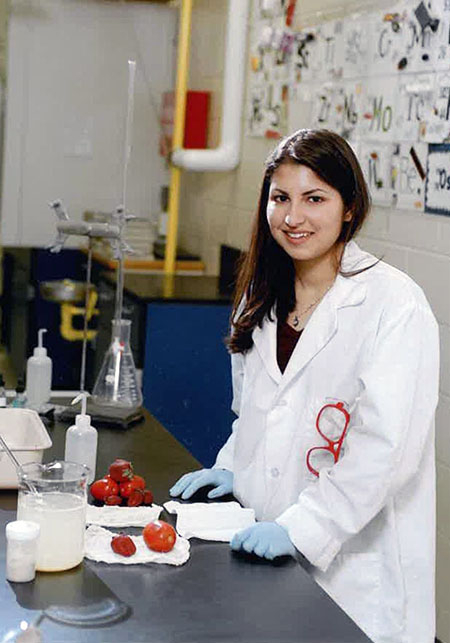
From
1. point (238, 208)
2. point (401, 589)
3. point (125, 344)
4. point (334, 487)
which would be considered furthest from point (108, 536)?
point (238, 208)

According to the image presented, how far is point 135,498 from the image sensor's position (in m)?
1.98

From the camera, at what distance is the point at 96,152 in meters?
5.70

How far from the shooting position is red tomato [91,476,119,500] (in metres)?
2.00

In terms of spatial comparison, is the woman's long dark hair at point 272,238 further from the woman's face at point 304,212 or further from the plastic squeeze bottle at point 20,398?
the plastic squeeze bottle at point 20,398

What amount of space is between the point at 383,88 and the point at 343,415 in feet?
5.31

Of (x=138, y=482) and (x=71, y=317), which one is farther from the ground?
(x=138, y=482)

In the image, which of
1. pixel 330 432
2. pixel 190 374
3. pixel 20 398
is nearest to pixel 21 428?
pixel 20 398

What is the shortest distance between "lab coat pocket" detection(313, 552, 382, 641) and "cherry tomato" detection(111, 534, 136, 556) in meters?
0.40

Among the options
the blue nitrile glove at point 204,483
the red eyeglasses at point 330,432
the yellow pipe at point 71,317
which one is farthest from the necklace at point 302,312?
the yellow pipe at point 71,317

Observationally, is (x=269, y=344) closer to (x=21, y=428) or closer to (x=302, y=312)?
(x=302, y=312)

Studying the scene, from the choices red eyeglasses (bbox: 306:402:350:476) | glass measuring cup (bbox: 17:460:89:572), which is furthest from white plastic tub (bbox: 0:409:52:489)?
red eyeglasses (bbox: 306:402:350:476)

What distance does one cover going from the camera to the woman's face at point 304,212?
2.03 metres

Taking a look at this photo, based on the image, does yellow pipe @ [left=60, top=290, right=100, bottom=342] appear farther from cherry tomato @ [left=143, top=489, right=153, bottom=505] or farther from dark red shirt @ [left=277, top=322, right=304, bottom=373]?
cherry tomato @ [left=143, top=489, right=153, bottom=505]

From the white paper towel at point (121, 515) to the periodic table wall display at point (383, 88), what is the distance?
1.43 m
